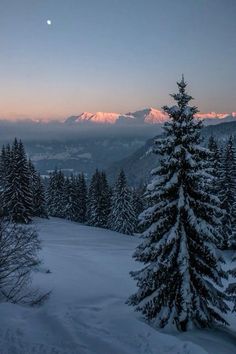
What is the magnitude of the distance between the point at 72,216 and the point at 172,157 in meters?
60.9

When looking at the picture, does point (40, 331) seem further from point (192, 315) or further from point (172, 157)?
point (172, 157)

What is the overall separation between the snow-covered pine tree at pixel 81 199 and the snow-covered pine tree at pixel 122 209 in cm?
1320

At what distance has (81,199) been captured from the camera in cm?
7669

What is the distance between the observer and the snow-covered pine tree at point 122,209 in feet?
208

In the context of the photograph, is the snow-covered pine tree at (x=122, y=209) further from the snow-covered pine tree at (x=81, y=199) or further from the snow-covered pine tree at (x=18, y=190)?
the snow-covered pine tree at (x=18, y=190)

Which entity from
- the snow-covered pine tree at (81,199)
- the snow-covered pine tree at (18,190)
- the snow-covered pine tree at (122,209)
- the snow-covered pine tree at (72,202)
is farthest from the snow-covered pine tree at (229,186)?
the snow-covered pine tree at (81,199)

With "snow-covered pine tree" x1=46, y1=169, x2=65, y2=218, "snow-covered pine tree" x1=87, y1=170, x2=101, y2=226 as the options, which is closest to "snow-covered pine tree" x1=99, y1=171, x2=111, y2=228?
"snow-covered pine tree" x1=87, y1=170, x2=101, y2=226

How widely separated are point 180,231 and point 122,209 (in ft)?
157

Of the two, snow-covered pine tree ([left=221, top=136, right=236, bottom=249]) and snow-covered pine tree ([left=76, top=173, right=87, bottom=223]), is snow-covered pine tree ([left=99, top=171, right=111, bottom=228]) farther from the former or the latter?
snow-covered pine tree ([left=221, top=136, right=236, bottom=249])

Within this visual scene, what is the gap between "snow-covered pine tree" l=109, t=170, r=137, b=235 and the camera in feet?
208

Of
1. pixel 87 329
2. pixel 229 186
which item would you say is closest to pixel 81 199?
pixel 229 186

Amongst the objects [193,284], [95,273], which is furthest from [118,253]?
[193,284]

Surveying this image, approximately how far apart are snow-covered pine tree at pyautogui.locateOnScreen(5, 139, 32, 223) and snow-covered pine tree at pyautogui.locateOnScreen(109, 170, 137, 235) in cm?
1535

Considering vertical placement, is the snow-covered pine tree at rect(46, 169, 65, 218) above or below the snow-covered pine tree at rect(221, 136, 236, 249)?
below
